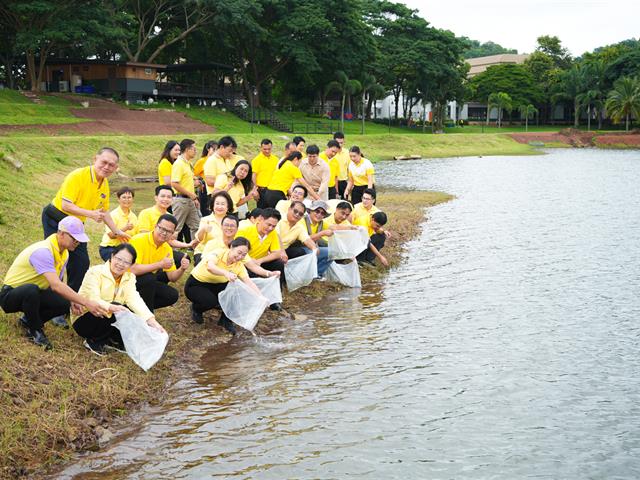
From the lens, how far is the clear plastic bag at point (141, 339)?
22.3 ft

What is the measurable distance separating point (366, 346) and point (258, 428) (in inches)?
98.9

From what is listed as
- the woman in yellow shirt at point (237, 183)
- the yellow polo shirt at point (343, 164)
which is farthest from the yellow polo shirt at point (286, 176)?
the yellow polo shirt at point (343, 164)

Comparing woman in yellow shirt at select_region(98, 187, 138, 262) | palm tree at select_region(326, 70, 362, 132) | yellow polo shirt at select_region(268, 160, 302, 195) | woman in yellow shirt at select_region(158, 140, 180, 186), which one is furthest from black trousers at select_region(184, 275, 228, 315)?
palm tree at select_region(326, 70, 362, 132)

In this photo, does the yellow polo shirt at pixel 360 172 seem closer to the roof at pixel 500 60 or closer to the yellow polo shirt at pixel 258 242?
the yellow polo shirt at pixel 258 242

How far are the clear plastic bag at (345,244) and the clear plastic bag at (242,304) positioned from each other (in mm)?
2872

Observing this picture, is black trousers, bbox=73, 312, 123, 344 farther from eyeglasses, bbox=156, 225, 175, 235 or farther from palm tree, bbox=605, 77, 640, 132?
palm tree, bbox=605, 77, 640, 132

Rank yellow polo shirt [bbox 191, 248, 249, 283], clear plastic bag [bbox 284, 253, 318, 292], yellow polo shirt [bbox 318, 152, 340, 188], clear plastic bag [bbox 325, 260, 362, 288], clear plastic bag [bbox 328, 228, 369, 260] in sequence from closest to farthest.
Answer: yellow polo shirt [bbox 191, 248, 249, 283] < clear plastic bag [bbox 284, 253, 318, 292] < clear plastic bag [bbox 328, 228, 369, 260] < clear plastic bag [bbox 325, 260, 362, 288] < yellow polo shirt [bbox 318, 152, 340, 188]

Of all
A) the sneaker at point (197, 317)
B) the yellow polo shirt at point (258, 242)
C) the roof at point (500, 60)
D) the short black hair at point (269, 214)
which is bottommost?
the sneaker at point (197, 317)

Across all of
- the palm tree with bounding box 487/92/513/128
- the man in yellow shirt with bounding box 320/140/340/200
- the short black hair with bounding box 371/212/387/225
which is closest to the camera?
the short black hair with bounding box 371/212/387/225

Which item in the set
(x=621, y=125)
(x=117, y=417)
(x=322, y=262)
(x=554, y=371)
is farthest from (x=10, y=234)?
(x=621, y=125)

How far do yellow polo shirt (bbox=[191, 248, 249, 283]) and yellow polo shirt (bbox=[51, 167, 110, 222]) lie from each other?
1.24 meters

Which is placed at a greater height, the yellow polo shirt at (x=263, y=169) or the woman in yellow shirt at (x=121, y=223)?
the yellow polo shirt at (x=263, y=169)

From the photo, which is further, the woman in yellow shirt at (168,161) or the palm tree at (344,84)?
the palm tree at (344,84)

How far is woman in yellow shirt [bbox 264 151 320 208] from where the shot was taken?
11617mm
